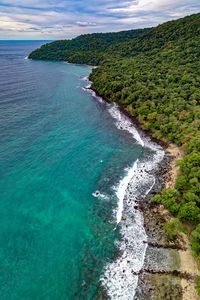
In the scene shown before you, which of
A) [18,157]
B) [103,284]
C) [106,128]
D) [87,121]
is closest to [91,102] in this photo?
[87,121]

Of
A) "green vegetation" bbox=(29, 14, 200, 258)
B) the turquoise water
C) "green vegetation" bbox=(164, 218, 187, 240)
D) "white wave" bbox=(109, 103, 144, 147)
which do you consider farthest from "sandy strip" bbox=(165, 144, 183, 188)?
"green vegetation" bbox=(164, 218, 187, 240)

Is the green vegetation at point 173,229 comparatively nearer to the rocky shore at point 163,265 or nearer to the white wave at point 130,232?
the rocky shore at point 163,265

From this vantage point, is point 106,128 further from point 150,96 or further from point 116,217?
point 116,217

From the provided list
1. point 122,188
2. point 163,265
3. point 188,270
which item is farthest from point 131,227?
point 188,270

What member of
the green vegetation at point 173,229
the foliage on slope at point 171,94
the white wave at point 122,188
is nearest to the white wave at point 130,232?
the white wave at point 122,188

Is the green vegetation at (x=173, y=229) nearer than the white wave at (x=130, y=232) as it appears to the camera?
No

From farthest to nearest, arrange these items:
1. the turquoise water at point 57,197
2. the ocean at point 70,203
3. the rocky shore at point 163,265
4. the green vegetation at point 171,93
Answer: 1. the green vegetation at point 171,93
2. the turquoise water at point 57,197
3. the ocean at point 70,203
4. the rocky shore at point 163,265
